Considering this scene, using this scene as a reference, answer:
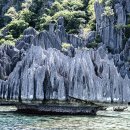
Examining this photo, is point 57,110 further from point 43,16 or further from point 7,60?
point 43,16

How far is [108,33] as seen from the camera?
123 meters

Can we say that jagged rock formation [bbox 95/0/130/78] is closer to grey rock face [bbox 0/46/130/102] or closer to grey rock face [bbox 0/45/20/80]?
grey rock face [bbox 0/45/20/80]

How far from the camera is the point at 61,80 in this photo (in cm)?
5597

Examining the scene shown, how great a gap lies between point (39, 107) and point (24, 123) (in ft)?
50.0

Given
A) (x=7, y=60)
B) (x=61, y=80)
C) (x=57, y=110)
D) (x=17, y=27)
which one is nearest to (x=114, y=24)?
(x=17, y=27)

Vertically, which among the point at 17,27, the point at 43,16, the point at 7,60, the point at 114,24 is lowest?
the point at 7,60

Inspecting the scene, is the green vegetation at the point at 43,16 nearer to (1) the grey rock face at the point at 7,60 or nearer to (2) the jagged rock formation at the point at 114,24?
(2) the jagged rock formation at the point at 114,24

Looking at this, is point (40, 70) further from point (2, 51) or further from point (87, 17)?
point (87, 17)

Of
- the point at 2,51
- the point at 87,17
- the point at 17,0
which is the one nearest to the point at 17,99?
the point at 2,51

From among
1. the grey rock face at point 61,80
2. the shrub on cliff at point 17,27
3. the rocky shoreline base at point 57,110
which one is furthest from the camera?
the shrub on cliff at point 17,27

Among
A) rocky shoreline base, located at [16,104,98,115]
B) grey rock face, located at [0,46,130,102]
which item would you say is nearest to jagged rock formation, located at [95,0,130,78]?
grey rock face, located at [0,46,130,102]

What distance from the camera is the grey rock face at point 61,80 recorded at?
55.9 metres

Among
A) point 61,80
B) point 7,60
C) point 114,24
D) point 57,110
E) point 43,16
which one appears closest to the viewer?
point 61,80

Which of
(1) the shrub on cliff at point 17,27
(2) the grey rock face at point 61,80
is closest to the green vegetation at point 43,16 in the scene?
(1) the shrub on cliff at point 17,27
